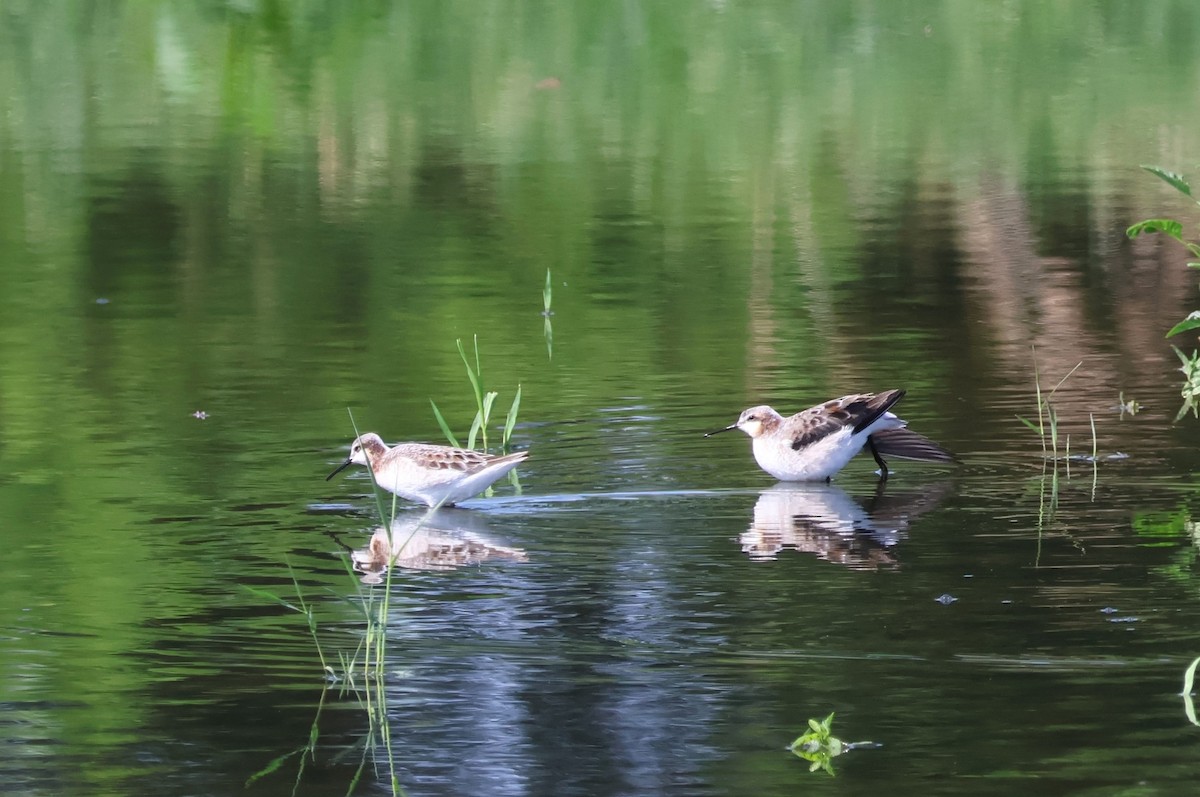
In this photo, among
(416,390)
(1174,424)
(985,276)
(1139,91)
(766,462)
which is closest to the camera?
(766,462)

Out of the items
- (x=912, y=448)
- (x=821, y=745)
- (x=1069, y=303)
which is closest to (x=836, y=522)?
(x=912, y=448)

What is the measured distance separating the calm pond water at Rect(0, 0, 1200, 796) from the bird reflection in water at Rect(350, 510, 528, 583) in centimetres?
3

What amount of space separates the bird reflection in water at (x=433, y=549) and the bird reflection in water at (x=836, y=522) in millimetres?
986

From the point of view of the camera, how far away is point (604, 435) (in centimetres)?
1035

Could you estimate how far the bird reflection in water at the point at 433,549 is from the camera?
8227 mm

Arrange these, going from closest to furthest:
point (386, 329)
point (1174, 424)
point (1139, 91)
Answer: point (1174, 424) < point (386, 329) < point (1139, 91)

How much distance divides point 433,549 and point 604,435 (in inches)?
77.9

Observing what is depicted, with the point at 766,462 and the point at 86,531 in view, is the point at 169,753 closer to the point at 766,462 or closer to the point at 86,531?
the point at 86,531

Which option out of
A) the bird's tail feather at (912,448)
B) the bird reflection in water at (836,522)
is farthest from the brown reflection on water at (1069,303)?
the bird reflection in water at (836,522)

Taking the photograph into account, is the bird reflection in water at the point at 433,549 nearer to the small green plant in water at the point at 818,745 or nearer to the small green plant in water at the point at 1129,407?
the small green plant in water at the point at 818,745

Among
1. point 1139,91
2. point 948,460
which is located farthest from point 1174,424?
point 1139,91

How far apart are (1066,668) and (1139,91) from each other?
19.5 m

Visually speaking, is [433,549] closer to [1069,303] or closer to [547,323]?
[547,323]

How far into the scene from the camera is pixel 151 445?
10.4m
